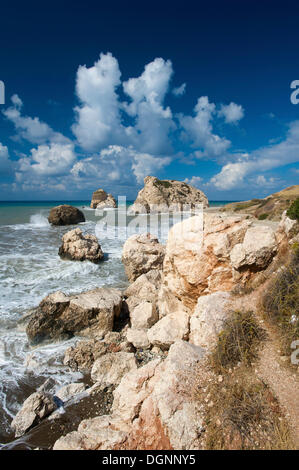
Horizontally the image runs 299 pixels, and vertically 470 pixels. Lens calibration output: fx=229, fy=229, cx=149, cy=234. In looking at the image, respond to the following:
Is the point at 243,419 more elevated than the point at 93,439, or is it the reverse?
the point at 243,419

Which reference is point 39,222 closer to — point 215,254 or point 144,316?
point 144,316

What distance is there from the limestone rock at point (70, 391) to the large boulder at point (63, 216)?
109 feet

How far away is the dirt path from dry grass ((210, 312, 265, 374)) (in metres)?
0.16

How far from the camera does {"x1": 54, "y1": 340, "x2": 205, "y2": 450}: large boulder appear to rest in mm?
3186

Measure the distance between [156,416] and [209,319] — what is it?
2165mm

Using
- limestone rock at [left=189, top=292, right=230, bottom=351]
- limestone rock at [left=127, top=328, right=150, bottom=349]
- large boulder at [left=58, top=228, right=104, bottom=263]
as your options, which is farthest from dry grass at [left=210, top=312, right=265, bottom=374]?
large boulder at [left=58, top=228, right=104, bottom=263]

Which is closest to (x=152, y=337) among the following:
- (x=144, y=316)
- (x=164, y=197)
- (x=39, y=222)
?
(x=144, y=316)

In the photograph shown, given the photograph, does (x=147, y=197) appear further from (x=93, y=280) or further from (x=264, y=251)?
(x=264, y=251)

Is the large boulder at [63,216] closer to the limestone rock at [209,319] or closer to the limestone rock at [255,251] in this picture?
the limestone rock at [255,251]

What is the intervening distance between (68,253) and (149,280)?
8.71m

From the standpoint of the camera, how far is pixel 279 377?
359cm

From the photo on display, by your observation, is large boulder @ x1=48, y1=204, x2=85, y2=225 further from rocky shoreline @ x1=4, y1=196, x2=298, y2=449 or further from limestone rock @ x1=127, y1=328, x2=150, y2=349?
limestone rock @ x1=127, y1=328, x2=150, y2=349
